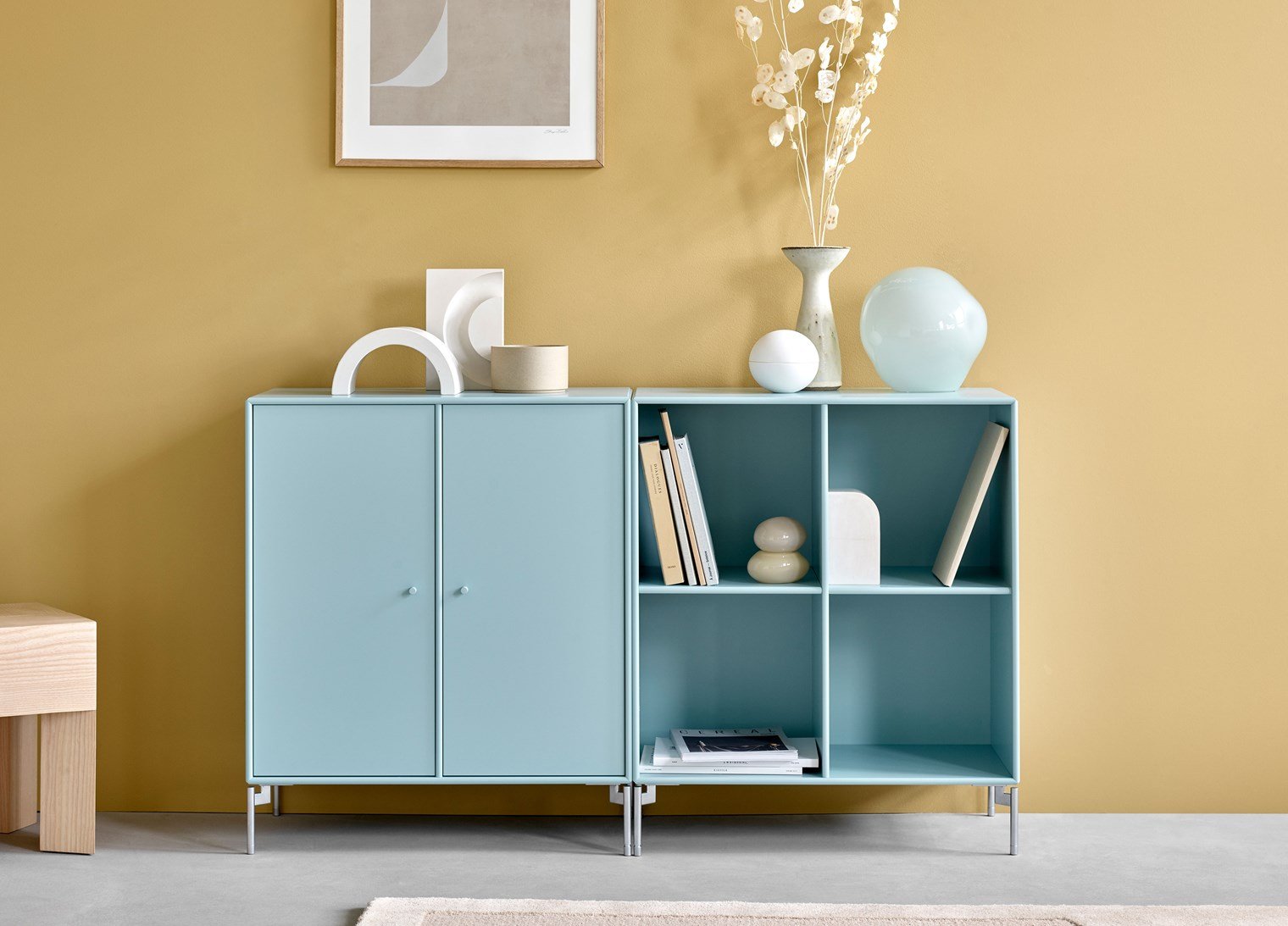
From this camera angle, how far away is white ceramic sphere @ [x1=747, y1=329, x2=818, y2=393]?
2716mm

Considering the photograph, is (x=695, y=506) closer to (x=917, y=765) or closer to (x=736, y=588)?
(x=736, y=588)

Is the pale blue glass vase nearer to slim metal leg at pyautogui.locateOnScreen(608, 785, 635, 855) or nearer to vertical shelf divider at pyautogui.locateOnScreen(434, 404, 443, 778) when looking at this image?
vertical shelf divider at pyautogui.locateOnScreen(434, 404, 443, 778)

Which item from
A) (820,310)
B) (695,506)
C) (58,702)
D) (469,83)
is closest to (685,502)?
(695,506)

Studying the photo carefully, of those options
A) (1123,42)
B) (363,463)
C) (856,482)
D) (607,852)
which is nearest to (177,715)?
(363,463)

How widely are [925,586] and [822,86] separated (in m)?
1.20

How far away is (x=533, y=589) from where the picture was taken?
270 centimetres

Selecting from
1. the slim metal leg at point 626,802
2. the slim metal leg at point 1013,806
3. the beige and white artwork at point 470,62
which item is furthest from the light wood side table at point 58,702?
the slim metal leg at point 1013,806

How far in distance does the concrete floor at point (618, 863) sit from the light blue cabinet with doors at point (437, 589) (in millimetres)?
203

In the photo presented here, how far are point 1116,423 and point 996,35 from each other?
989 millimetres

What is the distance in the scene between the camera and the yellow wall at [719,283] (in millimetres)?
2973

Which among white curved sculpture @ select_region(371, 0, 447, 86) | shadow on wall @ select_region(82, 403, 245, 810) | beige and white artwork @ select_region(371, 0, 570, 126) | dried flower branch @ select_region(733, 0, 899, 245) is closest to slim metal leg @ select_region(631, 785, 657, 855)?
shadow on wall @ select_region(82, 403, 245, 810)

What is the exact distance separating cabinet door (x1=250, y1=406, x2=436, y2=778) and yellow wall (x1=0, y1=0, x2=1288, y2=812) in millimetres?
387

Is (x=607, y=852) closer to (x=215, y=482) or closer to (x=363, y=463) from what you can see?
(x=363, y=463)

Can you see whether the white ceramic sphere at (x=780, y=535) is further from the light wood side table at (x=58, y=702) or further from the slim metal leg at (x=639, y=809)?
the light wood side table at (x=58, y=702)
